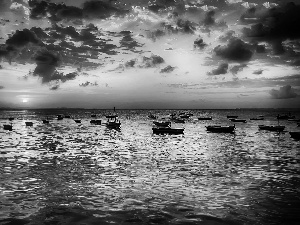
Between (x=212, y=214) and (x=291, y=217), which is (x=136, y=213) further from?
(x=291, y=217)

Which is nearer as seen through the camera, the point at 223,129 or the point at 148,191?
the point at 148,191

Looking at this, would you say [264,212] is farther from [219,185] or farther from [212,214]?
[219,185]

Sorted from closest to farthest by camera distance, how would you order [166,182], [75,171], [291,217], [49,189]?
[291,217] < [49,189] < [166,182] < [75,171]

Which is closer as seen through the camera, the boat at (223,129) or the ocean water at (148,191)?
the ocean water at (148,191)

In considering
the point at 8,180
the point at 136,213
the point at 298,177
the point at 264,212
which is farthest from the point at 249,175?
the point at 8,180

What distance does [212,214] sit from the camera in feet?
50.1

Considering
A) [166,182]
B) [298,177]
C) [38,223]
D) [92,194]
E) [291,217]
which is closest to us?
[38,223]

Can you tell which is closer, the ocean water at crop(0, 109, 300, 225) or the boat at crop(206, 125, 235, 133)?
the ocean water at crop(0, 109, 300, 225)

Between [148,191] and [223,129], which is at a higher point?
[223,129]

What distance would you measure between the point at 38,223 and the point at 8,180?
33.0 feet

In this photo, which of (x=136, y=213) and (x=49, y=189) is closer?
(x=136, y=213)

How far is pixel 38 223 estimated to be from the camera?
13977 mm

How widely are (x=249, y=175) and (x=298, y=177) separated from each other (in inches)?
161

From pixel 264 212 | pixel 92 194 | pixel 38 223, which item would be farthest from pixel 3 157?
pixel 264 212
